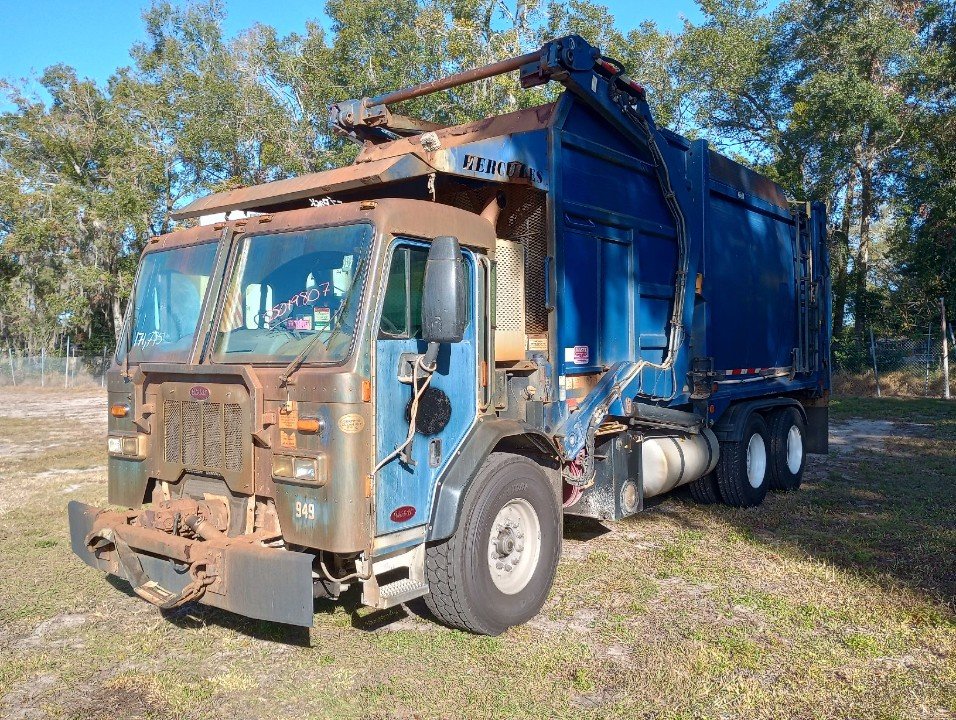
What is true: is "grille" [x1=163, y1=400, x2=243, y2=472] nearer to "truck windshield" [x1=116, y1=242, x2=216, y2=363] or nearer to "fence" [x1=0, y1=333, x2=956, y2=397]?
"truck windshield" [x1=116, y1=242, x2=216, y2=363]

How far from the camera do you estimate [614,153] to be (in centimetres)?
650

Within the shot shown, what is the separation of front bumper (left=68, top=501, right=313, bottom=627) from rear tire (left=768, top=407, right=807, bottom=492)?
670cm

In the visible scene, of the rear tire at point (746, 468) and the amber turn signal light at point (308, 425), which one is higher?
the amber turn signal light at point (308, 425)

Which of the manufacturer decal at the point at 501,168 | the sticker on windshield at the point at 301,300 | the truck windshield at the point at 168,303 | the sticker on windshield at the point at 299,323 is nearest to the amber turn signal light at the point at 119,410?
the truck windshield at the point at 168,303

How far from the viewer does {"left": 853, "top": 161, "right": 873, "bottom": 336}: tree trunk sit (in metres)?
27.0

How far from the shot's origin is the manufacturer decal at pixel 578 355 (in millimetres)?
5808

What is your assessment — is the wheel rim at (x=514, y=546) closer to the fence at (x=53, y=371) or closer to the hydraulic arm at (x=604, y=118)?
the hydraulic arm at (x=604, y=118)

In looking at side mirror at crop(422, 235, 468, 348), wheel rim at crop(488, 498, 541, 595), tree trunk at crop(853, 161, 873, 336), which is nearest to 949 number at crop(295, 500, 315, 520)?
side mirror at crop(422, 235, 468, 348)

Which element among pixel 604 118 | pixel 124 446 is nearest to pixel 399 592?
pixel 124 446

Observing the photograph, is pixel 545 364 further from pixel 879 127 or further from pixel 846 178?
pixel 846 178

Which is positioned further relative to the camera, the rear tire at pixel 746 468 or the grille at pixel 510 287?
the rear tire at pixel 746 468

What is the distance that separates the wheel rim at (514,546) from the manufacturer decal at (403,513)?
2.10 ft

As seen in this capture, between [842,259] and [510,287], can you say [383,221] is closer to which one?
[510,287]

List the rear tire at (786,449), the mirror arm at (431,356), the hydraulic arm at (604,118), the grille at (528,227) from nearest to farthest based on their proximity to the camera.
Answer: the mirror arm at (431,356) < the grille at (528,227) < the hydraulic arm at (604,118) < the rear tire at (786,449)
